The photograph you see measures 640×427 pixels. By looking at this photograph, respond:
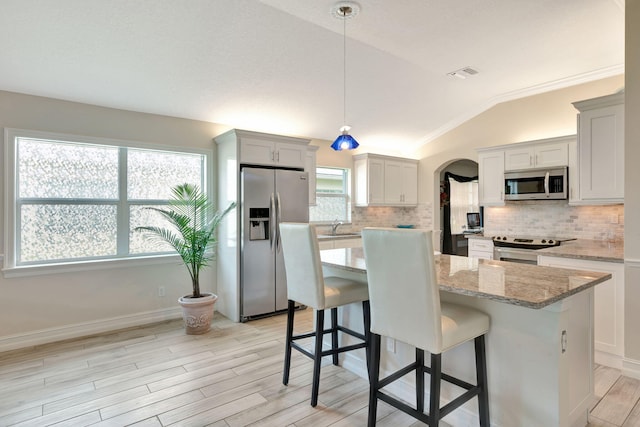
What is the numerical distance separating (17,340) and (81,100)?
2419 millimetres

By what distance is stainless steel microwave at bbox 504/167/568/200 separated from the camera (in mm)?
4102

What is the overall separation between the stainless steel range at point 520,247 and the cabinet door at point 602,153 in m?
0.80

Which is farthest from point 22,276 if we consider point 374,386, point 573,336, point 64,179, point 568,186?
point 568,186

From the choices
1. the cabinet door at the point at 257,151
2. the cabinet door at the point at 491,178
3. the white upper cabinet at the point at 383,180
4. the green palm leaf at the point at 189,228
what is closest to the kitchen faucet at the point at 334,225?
the white upper cabinet at the point at 383,180

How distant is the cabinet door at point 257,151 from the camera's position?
4.08 meters

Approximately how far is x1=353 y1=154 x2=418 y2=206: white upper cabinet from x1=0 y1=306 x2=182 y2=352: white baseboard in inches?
131

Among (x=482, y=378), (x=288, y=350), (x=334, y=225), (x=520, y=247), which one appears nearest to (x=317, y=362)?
(x=288, y=350)

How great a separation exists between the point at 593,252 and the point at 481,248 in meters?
1.42

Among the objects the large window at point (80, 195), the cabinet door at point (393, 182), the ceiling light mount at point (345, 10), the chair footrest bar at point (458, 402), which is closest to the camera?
the chair footrest bar at point (458, 402)

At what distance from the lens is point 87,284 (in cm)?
364

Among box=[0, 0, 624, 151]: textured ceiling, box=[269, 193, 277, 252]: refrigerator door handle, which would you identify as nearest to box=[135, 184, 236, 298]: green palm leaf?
box=[269, 193, 277, 252]: refrigerator door handle

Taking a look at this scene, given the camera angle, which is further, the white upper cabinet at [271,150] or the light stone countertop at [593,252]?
the white upper cabinet at [271,150]

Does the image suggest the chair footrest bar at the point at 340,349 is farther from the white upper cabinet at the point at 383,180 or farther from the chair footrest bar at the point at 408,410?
the white upper cabinet at the point at 383,180

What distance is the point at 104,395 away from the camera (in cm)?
247
